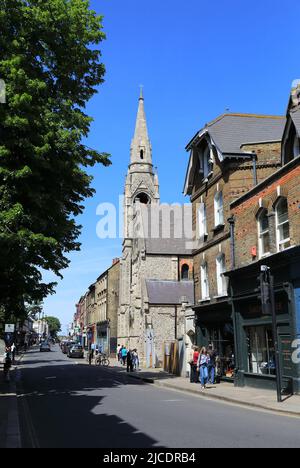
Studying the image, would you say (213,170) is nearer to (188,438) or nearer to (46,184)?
(46,184)

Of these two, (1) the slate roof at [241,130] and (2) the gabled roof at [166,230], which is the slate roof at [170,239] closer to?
(2) the gabled roof at [166,230]

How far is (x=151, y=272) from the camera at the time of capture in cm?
4850

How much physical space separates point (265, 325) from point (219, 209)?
7.30 meters

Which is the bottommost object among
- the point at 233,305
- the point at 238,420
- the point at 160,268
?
the point at 238,420

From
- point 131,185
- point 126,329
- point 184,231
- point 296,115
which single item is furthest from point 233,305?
point 131,185

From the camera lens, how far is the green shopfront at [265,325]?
16922 mm

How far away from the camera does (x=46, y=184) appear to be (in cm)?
1739

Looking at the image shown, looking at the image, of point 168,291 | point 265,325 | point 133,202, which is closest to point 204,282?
point 265,325

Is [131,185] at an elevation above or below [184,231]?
above

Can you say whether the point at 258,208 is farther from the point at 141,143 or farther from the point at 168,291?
the point at 141,143

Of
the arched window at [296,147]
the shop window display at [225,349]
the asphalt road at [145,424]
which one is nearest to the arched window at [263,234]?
the arched window at [296,147]

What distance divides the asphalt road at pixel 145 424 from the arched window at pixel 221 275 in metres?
7.59

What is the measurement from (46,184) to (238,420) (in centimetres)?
1019

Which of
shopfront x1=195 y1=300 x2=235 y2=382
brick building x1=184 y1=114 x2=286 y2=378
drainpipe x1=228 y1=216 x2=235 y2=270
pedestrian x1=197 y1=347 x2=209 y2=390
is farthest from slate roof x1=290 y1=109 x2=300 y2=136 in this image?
pedestrian x1=197 y1=347 x2=209 y2=390
